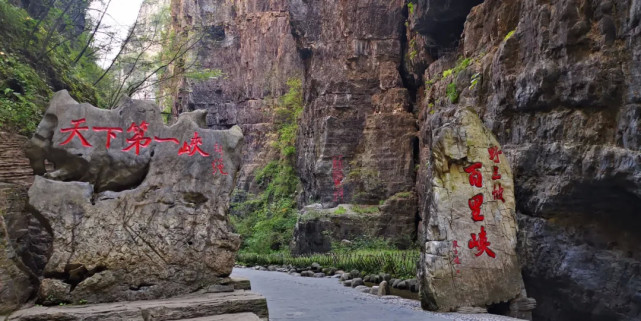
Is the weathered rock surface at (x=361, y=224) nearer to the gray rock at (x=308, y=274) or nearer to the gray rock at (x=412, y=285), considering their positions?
the gray rock at (x=308, y=274)

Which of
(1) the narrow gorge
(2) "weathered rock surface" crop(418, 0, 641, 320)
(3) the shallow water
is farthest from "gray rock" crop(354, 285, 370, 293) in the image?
(2) "weathered rock surface" crop(418, 0, 641, 320)

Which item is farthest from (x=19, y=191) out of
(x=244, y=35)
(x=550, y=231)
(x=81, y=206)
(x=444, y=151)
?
(x=244, y=35)

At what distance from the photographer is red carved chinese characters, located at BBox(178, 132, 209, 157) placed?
607 centimetres

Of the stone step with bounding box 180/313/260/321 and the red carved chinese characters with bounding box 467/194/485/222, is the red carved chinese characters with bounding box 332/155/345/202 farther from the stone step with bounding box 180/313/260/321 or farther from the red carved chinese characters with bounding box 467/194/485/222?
the stone step with bounding box 180/313/260/321

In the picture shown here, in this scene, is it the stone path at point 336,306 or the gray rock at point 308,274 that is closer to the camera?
the stone path at point 336,306

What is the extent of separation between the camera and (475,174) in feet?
22.7

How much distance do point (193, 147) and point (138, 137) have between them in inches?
27.8

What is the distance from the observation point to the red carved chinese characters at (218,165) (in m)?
6.19

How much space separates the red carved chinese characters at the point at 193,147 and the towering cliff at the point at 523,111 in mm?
3654

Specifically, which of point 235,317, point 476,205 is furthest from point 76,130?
point 476,205

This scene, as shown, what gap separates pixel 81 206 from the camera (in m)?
5.37

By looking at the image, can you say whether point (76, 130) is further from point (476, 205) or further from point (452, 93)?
point (452, 93)

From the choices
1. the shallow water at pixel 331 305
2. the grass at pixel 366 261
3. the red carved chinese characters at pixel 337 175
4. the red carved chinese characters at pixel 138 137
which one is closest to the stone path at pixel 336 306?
the shallow water at pixel 331 305

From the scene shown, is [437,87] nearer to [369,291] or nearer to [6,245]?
[369,291]
